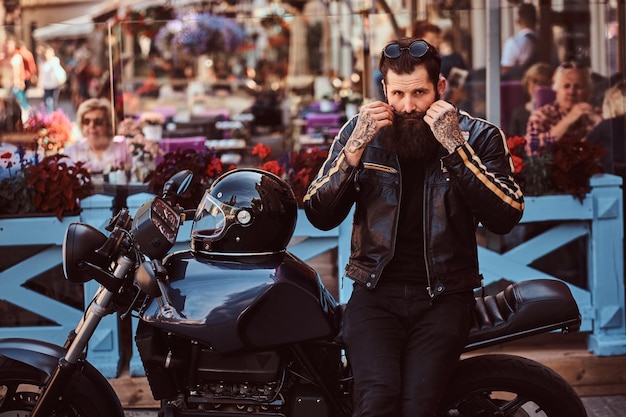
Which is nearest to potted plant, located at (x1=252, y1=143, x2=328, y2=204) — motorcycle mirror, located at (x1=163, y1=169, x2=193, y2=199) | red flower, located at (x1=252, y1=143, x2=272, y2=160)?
red flower, located at (x1=252, y1=143, x2=272, y2=160)

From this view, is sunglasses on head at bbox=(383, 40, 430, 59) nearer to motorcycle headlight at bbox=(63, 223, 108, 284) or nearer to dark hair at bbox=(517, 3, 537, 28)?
motorcycle headlight at bbox=(63, 223, 108, 284)

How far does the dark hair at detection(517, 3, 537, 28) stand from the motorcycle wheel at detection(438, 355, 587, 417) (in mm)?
4845

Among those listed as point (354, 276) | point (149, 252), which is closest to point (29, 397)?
point (149, 252)

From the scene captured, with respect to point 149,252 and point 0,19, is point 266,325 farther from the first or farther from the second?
point 0,19

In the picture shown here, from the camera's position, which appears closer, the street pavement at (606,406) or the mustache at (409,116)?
the mustache at (409,116)

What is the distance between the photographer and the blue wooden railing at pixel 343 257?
17.3ft

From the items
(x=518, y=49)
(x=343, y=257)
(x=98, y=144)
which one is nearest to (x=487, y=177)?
(x=343, y=257)

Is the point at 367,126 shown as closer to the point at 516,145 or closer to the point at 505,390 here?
the point at 505,390

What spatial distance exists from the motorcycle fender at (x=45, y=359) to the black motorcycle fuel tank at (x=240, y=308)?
37 centimetres

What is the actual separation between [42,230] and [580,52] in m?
4.67

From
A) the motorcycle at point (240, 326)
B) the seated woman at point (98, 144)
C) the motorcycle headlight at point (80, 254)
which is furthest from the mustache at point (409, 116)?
the seated woman at point (98, 144)

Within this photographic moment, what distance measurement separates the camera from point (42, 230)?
5.26 metres

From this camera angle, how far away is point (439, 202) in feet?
11.1

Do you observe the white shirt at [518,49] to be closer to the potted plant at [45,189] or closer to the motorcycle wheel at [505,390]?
the potted plant at [45,189]
